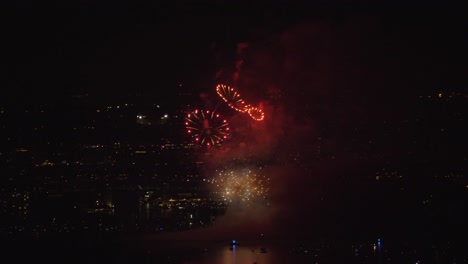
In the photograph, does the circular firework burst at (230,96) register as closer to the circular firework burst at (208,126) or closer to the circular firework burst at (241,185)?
the circular firework burst at (208,126)

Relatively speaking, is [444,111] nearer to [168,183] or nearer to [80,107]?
[168,183]

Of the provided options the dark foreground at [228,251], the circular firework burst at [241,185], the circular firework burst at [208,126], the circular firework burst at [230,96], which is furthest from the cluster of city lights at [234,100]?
the dark foreground at [228,251]

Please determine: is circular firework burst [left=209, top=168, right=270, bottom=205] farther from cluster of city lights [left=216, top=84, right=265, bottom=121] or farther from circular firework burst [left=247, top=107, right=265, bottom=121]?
cluster of city lights [left=216, top=84, right=265, bottom=121]

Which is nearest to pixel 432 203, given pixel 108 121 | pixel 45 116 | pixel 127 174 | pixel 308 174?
pixel 308 174

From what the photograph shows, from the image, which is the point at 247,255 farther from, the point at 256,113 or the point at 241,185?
the point at 256,113

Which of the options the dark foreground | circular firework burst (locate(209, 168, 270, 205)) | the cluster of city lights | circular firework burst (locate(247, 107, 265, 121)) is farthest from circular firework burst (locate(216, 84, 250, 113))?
the dark foreground

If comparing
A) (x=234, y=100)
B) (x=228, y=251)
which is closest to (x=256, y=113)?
(x=234, y=100)
